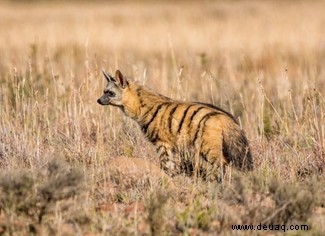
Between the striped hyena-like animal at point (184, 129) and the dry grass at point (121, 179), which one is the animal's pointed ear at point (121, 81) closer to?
the striped hyena-like animal at point (184, 129)

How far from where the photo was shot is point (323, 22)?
84.1 ft

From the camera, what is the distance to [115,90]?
8422 mm

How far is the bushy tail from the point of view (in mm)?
7231

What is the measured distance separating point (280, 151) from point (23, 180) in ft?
12.2

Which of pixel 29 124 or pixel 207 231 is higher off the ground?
pixel 29 124

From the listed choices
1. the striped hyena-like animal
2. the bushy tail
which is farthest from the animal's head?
the bushy tail

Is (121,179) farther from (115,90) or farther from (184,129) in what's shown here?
(115,90)

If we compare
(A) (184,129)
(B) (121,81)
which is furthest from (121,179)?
(B) (121,81)

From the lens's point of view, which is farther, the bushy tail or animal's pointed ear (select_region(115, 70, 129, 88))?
animal's pointed ear (select_region(115, 70, 129, 88))

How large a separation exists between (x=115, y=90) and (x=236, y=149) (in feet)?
6.20

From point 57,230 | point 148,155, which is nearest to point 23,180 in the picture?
point 57,230

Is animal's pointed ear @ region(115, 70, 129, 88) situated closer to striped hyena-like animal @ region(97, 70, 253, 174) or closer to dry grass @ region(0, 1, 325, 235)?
striped hyena-like animal @ region(97, 70, 253, 174)

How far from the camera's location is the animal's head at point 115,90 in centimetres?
836

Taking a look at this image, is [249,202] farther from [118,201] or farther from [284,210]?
[118,201]
